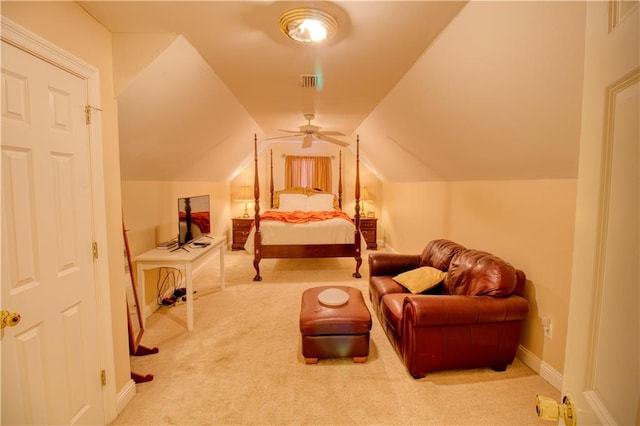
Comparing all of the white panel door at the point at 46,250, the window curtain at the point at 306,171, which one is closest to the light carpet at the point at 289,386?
the white panel door at the point at 46,250

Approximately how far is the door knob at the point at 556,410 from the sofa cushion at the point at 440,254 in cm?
217

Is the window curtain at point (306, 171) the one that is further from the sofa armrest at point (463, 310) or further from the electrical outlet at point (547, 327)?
the electrical outlet at point (547, 327)

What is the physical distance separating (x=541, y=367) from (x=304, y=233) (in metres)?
3.03

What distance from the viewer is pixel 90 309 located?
1556mm

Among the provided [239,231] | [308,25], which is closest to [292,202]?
[239,231]

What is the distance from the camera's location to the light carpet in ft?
5.63

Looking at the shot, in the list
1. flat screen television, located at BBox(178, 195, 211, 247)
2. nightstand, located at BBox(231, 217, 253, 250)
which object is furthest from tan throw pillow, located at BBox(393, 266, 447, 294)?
nightstand, located at BBox(231, 217, 253, 250)

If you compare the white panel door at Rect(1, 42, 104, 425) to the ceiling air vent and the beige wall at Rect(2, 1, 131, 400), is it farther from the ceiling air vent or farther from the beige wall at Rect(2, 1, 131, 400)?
the ceiling air vent

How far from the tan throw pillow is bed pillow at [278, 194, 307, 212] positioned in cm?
374

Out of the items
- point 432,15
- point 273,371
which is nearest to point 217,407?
point 273,371

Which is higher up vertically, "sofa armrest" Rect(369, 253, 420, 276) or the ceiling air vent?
the ceiling air vent

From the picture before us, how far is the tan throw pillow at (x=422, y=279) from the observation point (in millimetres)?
2570

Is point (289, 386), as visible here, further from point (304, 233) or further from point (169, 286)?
point (304, 233)

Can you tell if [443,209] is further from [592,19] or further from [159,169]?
[159,169]
